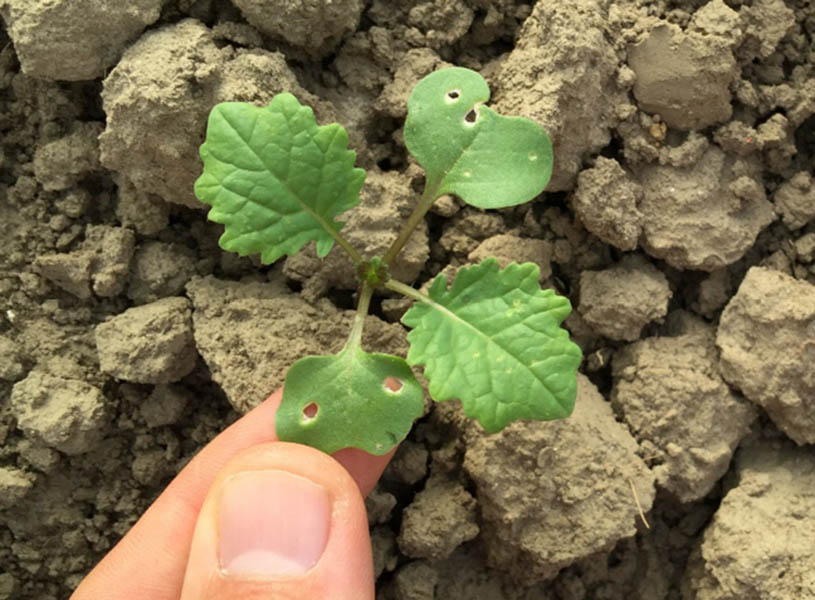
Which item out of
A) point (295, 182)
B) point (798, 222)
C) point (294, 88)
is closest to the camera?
point (295, 182)

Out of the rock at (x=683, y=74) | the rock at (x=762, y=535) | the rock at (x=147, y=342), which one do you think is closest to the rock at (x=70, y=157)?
the rock at (x=147, y=342)

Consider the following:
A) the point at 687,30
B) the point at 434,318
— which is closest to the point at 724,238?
the point at 687,30

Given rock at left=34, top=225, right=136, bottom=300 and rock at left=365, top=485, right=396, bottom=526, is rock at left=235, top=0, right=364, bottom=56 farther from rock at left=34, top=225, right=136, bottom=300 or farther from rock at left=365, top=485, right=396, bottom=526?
rock at left=365, top=485, right=396, bottom=526

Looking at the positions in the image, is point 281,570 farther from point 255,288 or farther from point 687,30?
point 687,30

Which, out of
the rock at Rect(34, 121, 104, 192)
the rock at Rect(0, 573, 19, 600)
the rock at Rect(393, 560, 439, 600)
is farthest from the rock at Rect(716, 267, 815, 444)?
the rock at Rect(0, 573, 19, 600)

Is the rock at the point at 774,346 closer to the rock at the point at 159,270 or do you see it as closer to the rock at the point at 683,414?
the rock at the point at 683,414

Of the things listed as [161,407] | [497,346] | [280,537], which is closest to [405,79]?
[497,346]
